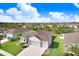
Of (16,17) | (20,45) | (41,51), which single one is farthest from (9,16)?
(41,51)

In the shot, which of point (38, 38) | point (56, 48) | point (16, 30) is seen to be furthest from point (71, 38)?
point (16, 30)

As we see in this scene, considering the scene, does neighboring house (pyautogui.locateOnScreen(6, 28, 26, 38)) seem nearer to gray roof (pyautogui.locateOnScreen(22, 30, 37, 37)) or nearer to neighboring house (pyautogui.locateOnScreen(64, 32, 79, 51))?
gray roof (pyautogui.locateOnScreen(22, 30, 37, 37))

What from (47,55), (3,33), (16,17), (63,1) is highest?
(63,1)

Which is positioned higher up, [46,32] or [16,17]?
[16,17]

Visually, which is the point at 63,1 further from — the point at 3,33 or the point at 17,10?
the point at 3,33

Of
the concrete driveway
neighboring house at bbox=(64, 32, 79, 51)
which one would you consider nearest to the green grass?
the concrete driveway

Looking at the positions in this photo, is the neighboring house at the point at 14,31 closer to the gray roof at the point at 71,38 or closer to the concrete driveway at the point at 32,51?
the concrete driveway at the point at 32,51
